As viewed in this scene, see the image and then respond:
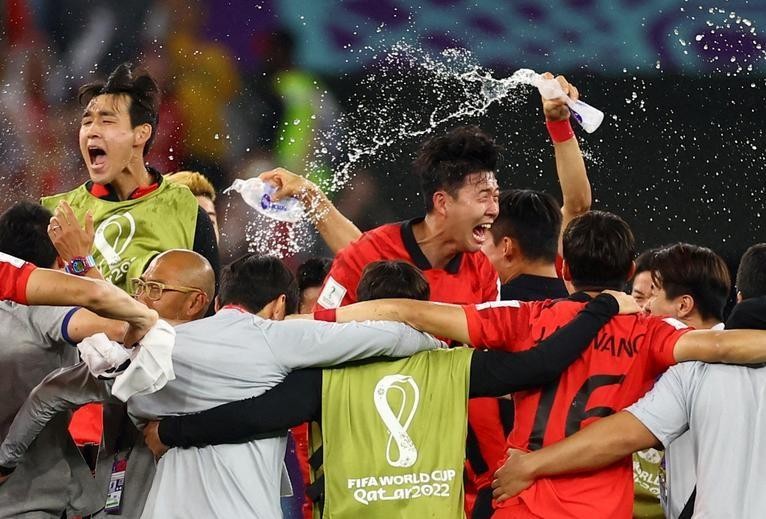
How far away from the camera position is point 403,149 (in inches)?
298

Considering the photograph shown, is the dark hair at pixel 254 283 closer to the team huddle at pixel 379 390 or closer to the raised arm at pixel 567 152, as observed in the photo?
the team huddle at pixel 379 390

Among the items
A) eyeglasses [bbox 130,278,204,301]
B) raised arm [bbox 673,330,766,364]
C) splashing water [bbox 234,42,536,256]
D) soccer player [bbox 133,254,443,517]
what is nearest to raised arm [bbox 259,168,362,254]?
eyeglasses [bbox 130,278,204,301]

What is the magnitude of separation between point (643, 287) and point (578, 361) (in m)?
1.06

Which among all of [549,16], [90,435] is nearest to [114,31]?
[549,16]

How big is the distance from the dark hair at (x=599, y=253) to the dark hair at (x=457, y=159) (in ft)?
3.06

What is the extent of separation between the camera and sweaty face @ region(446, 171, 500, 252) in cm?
394

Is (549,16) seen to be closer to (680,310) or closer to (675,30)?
(675,30)

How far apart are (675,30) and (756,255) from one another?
4611mm

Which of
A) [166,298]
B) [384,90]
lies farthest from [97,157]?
[384,90]

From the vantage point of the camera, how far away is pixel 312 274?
15.9 feet

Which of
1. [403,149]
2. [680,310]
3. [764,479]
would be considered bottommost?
[764,479]

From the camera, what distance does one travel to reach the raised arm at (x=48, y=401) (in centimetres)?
311

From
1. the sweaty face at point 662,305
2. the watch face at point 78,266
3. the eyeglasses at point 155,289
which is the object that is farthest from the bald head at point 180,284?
the sweaty face at point 662,305

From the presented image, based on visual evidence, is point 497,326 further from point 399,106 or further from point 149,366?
point 399,106
